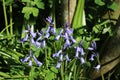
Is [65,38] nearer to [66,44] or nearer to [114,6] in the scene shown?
[66,44]

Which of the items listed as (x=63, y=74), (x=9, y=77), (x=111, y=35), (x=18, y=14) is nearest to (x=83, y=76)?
(x=63, y=74)

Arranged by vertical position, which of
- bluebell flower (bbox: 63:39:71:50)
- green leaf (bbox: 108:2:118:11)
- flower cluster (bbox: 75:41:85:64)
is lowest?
flower cluster (bbox: 75:41:85:64)

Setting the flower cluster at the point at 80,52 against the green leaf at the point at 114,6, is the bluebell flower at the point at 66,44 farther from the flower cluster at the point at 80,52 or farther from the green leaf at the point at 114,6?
the green leaf at the point at 114,6

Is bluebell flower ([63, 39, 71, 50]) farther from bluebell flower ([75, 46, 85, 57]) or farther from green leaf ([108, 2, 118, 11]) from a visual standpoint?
green leaf ([108, 2, 118, 11])

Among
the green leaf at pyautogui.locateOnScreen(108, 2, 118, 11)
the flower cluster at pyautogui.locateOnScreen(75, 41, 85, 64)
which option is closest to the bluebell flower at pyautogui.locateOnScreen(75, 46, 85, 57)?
the flower cluster at pyautogui.locateOnScreen(75, 41, 85, 64)

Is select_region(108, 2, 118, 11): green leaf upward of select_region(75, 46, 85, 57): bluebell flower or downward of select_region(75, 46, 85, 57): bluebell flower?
upward

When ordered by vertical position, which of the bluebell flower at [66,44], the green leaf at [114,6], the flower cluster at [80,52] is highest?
the green leaf at [114,6]

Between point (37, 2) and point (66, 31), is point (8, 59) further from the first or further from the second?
point (66, 31)

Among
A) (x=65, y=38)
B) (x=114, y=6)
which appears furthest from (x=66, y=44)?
(x=114, y=6)

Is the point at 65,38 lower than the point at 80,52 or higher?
higher

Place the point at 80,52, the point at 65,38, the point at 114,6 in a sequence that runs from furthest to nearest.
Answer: the point at 114,6 → the point at 80,52 → the point at 65,38

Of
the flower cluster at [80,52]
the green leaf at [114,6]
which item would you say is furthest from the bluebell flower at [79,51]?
the green leaf at [114,6]
